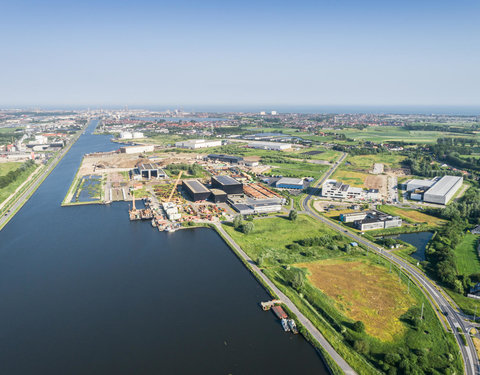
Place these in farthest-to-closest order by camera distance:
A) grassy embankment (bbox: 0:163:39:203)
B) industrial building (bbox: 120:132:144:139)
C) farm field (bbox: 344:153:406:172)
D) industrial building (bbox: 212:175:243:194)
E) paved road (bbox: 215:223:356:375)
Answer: industrial building (bbox: 120:132:144:139) < farm field (bbox: 344:153:406:172) < grassy embankment (bbox: 0:163:39:203) < industrial building (bbox: 212:175:243:194) < paved road (bbox: 215:223:356:375)

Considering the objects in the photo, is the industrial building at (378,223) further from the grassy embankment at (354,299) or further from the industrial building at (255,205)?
the industrial building at (255,205)

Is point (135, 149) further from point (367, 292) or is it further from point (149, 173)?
point (367, 292)

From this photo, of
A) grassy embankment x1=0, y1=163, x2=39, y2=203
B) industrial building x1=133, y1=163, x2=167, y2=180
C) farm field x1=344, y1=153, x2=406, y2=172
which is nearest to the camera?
grassy embankment x1=0, y1=163, x2=39, y2=203

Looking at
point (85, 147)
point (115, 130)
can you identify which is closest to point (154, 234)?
point (85, 147)

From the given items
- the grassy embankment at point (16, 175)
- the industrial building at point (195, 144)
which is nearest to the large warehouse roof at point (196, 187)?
the grassy embankment at point (16, 175)

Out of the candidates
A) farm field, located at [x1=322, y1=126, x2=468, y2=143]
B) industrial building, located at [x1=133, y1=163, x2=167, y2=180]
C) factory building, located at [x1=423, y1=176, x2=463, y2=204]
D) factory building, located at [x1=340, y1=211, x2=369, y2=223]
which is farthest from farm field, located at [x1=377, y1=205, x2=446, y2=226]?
farm field, located at [x1=322, y1=126, x2=468, y2=143]

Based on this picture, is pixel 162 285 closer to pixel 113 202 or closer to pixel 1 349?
pixel 1 349

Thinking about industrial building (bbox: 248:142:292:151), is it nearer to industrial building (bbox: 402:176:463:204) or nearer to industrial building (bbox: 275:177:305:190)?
industrial building (bbox: 275:177:305:190)

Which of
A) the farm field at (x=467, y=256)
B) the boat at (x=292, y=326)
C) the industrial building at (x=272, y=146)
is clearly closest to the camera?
the boat at (x=292, y=326)
